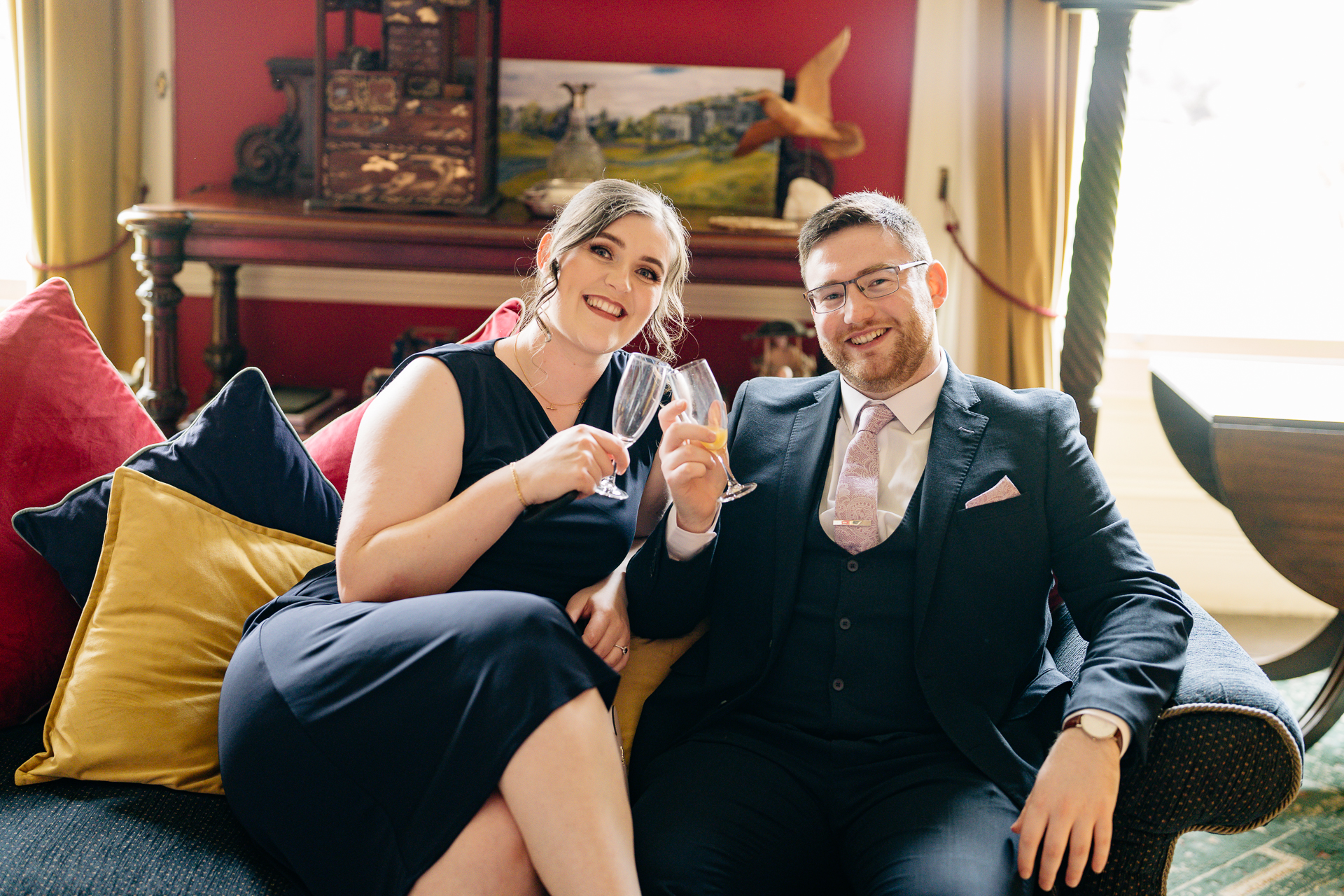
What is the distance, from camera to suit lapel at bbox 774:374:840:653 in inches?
55.6

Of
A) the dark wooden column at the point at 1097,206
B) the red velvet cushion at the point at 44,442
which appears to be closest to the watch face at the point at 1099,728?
the dark wooden column at the point at 1097,206

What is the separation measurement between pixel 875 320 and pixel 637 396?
17.4 inches

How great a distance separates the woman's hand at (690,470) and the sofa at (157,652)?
26cm

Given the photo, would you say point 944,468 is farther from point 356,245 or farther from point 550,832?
point 356,245

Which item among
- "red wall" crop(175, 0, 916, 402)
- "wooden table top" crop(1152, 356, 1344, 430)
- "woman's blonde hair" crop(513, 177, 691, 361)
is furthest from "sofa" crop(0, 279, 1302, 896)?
"red wall" crop(175, 0, 916, 402)

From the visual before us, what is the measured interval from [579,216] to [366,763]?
0.83 meters

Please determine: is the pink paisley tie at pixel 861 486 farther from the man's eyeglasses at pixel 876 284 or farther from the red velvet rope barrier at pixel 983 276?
the red velvet rope barrier at pixel 983 276

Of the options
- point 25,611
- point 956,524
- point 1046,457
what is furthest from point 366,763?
point 1046,457

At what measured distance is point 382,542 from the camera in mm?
1289

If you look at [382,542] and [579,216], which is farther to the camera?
[579,216]

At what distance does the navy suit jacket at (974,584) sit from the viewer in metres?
1.31

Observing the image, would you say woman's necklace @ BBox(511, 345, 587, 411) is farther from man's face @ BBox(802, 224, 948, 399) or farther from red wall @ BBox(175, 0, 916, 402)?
red wall @ BBox(175, 0, 916, 402)

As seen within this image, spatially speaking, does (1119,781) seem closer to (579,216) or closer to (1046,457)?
(1046,457)

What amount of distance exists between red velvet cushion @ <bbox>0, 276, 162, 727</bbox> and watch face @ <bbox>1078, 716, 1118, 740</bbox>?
1374 millimetres
